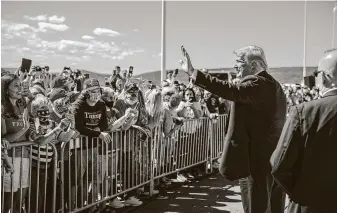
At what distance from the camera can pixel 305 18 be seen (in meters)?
32.5

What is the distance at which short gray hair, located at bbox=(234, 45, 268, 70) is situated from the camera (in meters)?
3.90

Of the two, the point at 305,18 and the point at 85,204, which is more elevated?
the point at 305,18

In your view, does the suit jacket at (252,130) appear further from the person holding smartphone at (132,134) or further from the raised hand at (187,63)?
the person holding smartphone at (132,134)

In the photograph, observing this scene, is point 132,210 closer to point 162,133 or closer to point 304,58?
point 162,133

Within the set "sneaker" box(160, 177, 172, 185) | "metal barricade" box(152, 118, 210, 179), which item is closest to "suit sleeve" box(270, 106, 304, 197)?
"metal barricade" box(152, 118, 210, 179)

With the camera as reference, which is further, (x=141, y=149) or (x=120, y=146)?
(x=141, y=149)

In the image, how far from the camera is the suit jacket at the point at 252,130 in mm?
3742

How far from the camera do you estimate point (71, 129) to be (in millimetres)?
4988

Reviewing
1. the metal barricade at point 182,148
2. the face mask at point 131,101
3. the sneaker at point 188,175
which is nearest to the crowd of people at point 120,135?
the face mask at point 131,101

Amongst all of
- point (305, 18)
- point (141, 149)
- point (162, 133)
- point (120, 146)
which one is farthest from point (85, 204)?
point (305, 18)

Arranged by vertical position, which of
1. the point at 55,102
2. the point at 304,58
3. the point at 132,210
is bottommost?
the point at 132,210

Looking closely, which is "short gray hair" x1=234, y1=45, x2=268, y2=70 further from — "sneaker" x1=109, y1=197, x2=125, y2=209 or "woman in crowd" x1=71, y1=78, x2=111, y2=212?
"sneaker" x1=109, y1=197, x2=125, y2=209

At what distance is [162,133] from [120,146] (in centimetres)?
144

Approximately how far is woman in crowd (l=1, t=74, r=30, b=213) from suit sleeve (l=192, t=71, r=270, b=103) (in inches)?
77.6
